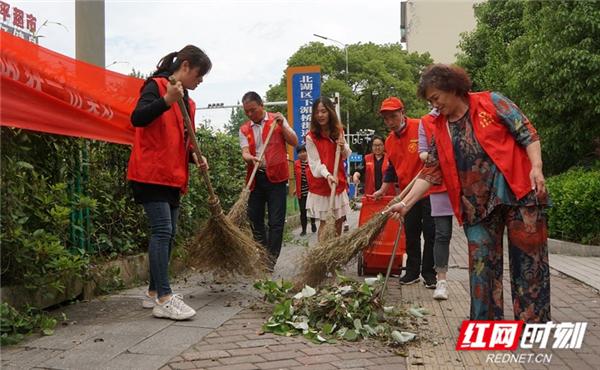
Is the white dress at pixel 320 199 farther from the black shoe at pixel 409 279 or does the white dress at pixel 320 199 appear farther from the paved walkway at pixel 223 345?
the paved walkway at pixel 223 345

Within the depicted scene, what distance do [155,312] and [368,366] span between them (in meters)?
1.52

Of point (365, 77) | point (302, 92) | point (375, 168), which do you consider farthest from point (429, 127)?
point (365, 77)

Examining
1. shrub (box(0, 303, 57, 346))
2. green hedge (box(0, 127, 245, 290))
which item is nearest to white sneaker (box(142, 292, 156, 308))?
green hedge (box(0, 127, 245, 290))

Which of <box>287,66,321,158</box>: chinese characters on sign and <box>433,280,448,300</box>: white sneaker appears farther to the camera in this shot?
<box>287,66,321,158</box>: chinese characters on sign

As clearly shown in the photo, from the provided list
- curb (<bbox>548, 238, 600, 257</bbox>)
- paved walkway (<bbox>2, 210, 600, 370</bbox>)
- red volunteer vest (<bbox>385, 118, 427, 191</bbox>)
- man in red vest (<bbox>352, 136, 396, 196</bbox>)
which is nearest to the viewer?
paved walkway (<bbox>2, 210, 600, 370</bbox>)

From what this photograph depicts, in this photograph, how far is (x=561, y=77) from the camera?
10.1 meters

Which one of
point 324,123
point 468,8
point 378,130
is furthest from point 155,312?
point 468,8

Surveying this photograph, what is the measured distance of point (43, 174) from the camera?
390 centimetres

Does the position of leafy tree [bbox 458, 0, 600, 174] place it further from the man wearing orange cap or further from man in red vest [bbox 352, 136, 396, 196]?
the man wearing orange cap

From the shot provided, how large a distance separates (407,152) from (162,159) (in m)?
2.37

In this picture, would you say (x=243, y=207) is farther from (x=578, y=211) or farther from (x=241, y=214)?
(x=578, y=211)

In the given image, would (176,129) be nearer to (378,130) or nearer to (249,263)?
(249,263)

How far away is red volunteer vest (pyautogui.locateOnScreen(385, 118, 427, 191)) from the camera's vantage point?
516cm

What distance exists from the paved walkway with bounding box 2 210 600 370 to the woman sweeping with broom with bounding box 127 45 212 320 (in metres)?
0.25
